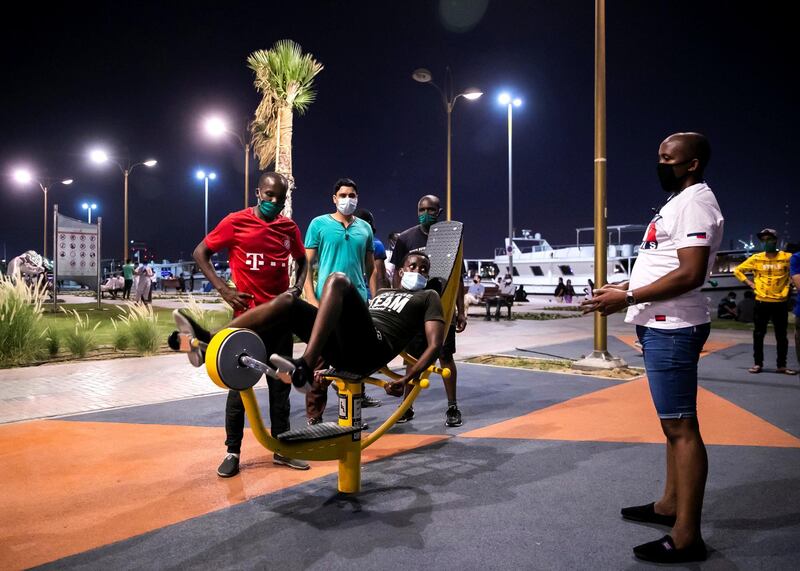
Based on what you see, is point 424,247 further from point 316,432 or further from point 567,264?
point 567,264

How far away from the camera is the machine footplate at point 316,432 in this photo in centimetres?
322

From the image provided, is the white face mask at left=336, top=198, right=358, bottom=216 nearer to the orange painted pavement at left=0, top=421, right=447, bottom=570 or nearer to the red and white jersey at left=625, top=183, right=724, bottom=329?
the orange painted pavement at left=0, top=421, right=447, bottom=570

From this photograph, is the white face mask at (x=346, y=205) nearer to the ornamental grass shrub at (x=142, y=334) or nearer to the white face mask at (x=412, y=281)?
the white face mask at (x=412, y=281)

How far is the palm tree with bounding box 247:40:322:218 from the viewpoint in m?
15.2

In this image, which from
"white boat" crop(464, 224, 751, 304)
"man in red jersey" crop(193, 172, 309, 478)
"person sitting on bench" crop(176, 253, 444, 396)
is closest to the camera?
"person sitting on bench" crop(176, 253, 444, 396)

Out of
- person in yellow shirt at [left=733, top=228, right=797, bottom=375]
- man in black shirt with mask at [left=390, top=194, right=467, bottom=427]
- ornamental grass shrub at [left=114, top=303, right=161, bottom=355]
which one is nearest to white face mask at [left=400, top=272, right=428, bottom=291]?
man in black shirt with mask at [left=390, top=194, right=467, bottom=427]

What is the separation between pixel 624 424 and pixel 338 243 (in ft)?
10.7

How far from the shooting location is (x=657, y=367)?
2.90 metres

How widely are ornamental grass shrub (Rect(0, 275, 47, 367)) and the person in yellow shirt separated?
36.2ft

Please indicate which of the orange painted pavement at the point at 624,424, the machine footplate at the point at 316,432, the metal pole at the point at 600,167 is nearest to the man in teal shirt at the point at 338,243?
the machine footplate at the point at 316,432

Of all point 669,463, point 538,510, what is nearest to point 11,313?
point 538,510

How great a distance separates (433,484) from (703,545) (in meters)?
1.65

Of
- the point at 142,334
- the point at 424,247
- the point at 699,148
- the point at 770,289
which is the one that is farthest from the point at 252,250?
the point at 770,289

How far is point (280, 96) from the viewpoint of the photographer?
51.1 ft
